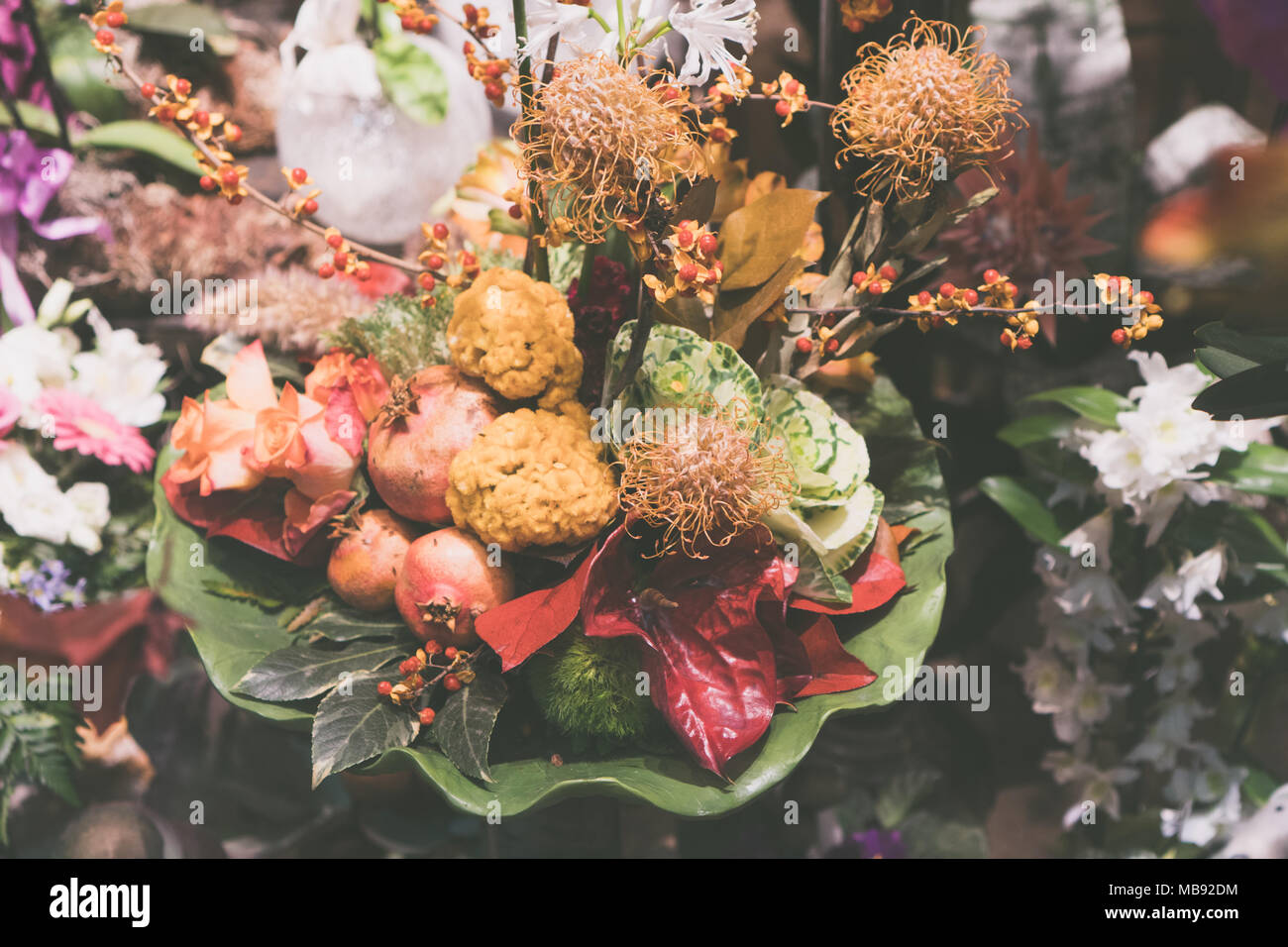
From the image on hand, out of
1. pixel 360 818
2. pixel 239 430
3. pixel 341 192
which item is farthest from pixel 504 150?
pixel 360 818

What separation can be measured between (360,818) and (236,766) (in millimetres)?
153

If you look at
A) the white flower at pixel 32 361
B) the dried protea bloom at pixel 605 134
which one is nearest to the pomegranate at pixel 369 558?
the dried protea bloom at pixel 605 134

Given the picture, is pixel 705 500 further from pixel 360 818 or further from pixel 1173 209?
pixel 360 818

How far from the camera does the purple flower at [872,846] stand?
2.87ft

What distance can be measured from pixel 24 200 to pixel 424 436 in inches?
23.5

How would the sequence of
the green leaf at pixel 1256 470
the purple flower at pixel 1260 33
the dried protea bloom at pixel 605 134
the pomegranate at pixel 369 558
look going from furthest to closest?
the green leaf at pixel 1256 470, the pomegranate at pixel 369 558, the dried protea bloom at pixel 605 134, the purple flower at pixel 1260 33

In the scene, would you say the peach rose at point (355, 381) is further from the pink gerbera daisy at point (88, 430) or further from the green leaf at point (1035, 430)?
the green leaf at point (1035, 430)

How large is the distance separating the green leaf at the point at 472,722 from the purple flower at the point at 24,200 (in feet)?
2.07

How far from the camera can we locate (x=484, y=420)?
55 centimetres

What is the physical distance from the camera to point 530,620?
510 mm

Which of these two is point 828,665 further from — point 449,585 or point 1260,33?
point 1260,33

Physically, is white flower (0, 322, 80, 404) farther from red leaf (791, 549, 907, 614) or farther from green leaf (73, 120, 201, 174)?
red leaf (791, 549, 907, 614)
